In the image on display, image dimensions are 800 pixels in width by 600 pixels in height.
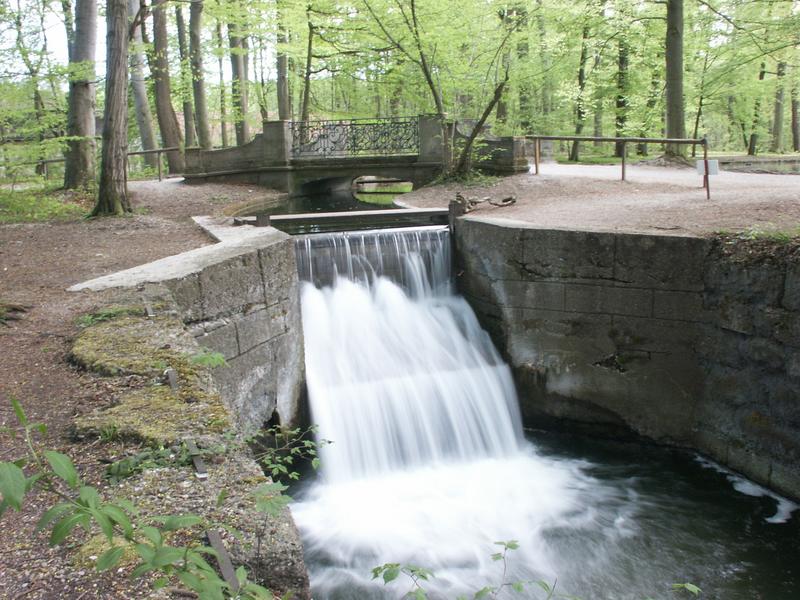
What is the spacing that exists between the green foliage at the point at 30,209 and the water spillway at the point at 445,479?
5.50 meters

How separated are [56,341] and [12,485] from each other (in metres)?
3.84

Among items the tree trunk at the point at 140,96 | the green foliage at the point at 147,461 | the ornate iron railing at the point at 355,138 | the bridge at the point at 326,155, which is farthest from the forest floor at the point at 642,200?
the tree trunk at the point at 140,96

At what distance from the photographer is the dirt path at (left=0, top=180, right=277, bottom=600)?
226 centimetres

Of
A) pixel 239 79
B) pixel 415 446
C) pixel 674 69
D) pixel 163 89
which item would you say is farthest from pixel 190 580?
pixel 239 79

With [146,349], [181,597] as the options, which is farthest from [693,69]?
[181,597]

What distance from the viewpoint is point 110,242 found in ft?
30.3

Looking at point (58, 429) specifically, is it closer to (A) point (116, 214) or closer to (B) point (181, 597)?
(B) point (181, 597)

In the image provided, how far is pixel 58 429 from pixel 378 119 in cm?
1586

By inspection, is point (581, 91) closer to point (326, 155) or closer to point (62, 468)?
point (326, 155)

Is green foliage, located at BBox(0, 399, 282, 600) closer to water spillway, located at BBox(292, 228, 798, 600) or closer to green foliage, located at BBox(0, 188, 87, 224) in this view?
water spillway, located at BBox(292, 228, 798, 600)

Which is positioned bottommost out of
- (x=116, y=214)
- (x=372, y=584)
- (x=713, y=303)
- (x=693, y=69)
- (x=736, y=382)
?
(x=372, y=584)

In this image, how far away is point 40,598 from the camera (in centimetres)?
214

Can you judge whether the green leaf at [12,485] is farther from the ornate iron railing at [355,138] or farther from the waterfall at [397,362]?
the ornate iron railing at [355,138]

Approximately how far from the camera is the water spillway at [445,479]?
18.7 feet
